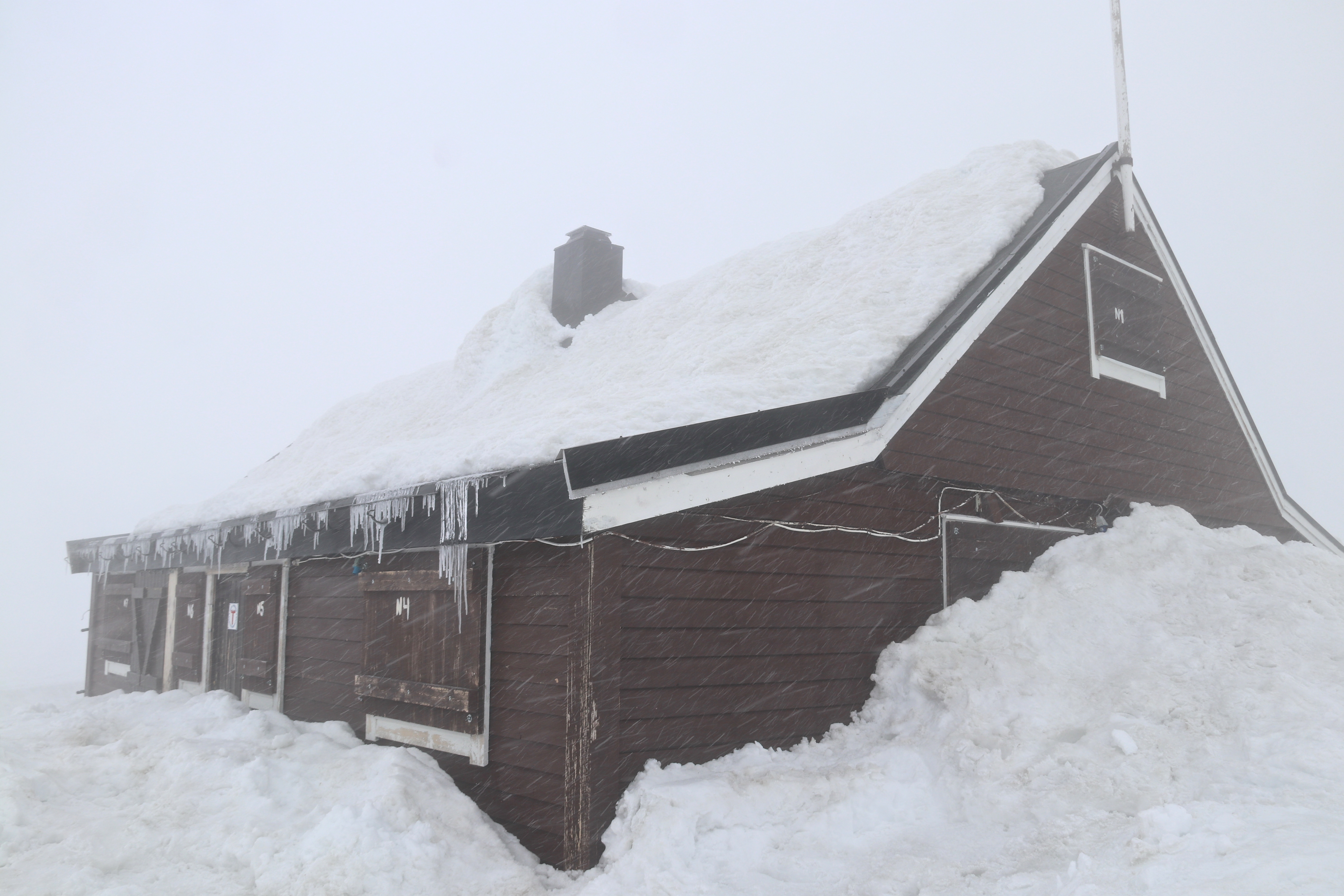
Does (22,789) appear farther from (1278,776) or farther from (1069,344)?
A: (1069,344)

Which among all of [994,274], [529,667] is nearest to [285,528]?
[529,667]

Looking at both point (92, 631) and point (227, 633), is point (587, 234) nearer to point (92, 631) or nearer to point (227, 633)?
point (227, 633)

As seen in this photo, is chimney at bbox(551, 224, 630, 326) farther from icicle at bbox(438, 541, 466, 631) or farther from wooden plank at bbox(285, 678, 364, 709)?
icicle at bbox(438, 541, 466, 631)

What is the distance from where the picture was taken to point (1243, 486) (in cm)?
1130

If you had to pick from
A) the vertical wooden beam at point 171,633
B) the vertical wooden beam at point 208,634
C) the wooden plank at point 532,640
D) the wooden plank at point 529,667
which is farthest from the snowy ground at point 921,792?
the vertical wooden beam at point 171,633

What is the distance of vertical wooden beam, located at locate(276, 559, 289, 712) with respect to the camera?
27.3ft

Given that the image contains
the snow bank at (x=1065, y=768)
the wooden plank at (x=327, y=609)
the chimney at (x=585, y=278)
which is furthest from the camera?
the chimney at (x=585, y=278)

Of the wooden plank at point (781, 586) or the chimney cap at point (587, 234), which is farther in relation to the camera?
the chimney cap at point (587, 234)

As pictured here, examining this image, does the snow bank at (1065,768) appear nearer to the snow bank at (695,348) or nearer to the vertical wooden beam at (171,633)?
the snow bank at (695,348)

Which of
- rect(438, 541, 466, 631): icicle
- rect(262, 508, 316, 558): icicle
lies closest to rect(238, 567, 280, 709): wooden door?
rect(262, 508, 316, 558): icicle

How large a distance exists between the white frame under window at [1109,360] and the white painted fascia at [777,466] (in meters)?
1.71

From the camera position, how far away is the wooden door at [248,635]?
8.47 meters

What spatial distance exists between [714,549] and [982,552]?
10.9 feet

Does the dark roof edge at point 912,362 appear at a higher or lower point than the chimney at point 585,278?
lower
